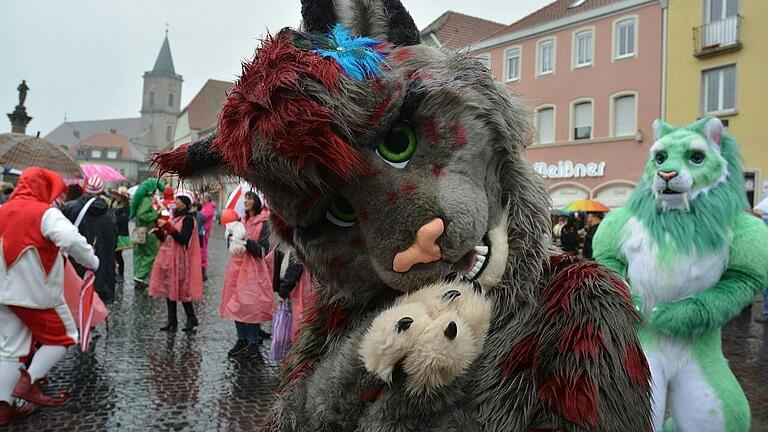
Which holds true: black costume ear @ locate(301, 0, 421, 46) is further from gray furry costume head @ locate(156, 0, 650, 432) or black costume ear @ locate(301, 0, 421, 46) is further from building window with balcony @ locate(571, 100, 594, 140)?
building window with balcony @ locate(571, 100, 594, 140)

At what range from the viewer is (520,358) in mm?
1256

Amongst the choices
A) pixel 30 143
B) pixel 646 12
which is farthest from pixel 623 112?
pixel 30 143

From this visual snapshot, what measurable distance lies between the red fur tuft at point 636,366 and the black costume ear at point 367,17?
0.88 m

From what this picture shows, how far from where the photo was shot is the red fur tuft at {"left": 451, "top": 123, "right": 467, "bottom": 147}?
4.27 ft

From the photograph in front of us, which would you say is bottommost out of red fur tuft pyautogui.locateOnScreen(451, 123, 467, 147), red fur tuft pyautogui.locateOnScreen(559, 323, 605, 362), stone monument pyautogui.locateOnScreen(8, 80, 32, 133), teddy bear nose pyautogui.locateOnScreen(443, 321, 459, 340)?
red fur tuft pyautogui.locateOnScreen(559, 323, 605, 362)

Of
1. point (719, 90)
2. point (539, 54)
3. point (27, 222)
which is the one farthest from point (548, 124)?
point (27, 222)

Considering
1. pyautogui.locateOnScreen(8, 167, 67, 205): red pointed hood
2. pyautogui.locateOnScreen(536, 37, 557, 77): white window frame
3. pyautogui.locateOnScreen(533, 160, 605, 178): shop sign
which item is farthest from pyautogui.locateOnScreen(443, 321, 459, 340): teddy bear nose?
pyautogui.locateOnScreen(536, 37, 557, 77): white window frame

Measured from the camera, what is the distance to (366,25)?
A: 1.48 m

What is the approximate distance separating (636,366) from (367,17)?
40.8 inches

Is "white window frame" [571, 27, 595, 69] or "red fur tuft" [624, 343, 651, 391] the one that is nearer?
"red fur tuft" [624, 343, 651, 391]

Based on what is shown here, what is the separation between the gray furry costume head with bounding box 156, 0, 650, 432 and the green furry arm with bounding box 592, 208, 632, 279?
2.14m

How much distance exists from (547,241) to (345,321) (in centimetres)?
59

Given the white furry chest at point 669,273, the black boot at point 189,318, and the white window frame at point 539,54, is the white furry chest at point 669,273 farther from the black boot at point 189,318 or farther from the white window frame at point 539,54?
the white window frame at point 539,54

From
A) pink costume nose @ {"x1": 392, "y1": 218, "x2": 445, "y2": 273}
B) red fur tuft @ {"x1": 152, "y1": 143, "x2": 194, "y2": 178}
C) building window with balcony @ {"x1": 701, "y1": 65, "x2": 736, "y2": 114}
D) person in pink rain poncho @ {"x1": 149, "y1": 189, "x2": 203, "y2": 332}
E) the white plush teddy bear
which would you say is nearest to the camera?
pink costume nose @ {"x1": 392, "y1": 218, "x2": 445, "y2": 273}
